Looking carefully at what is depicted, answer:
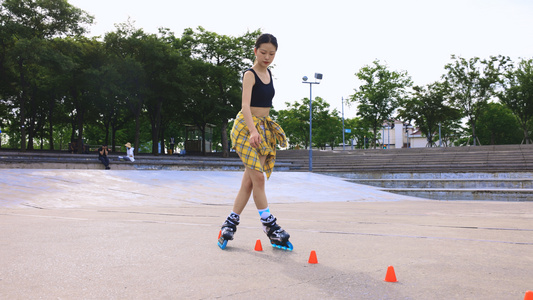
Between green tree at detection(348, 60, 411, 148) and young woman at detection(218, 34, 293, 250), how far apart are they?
4433cm

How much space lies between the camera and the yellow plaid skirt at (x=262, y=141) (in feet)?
12.3

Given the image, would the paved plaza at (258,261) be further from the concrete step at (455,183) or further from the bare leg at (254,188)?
the concrete step at (455,183)

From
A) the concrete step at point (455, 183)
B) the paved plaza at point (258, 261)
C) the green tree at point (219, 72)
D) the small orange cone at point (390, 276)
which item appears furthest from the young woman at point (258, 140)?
the green tree at point (219, 72)

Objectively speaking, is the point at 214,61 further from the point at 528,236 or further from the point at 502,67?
the point at 528,236

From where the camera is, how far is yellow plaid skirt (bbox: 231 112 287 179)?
3.74 m

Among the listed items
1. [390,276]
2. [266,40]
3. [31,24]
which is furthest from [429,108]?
[390,276]

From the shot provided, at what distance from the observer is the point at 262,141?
3814 mm

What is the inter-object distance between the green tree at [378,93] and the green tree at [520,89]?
10.5 metres

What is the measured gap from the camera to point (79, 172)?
15.0 meters

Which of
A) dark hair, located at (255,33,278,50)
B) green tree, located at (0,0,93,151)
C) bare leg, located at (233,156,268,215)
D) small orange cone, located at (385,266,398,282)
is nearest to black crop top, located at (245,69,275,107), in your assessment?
dark hair, located at (255,33,278,50)

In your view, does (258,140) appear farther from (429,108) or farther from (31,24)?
(429,108)

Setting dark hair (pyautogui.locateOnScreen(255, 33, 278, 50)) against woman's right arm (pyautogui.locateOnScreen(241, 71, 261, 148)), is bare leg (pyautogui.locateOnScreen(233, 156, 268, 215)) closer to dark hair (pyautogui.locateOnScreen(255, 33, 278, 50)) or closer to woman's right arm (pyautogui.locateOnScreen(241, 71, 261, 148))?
woman's right arm (pyautogui.locateOnScreen(241, 71, 261, 148))

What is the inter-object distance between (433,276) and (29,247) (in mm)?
3316

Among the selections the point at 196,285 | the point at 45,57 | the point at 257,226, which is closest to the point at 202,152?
the point at 45,57
